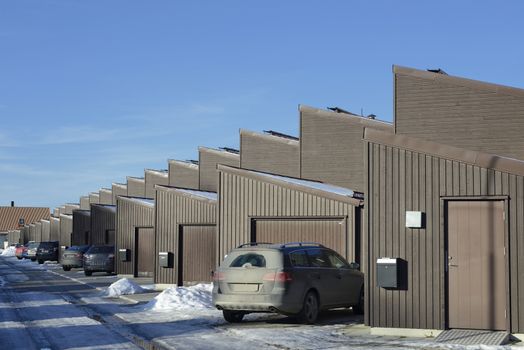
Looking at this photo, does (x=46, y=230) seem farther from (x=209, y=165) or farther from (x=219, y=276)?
(x=219, y=276)

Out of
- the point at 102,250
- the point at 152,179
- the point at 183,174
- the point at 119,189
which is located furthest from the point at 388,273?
the point at 119,189

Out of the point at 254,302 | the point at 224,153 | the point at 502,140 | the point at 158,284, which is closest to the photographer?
the point at 254,302

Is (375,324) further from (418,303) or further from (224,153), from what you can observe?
(224,153)

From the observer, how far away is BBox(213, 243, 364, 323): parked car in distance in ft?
50.1

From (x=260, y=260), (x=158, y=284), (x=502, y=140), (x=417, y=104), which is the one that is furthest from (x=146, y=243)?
(x=260, y=260)

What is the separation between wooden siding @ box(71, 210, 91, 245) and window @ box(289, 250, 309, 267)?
1513 inches

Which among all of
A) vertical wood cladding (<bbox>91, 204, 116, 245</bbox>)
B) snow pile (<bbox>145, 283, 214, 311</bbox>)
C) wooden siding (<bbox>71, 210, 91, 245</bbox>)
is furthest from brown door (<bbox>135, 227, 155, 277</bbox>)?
wooden siding (<bbox>71, 210, 91, 245</bbox>)

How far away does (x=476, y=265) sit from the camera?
1358 centimetres

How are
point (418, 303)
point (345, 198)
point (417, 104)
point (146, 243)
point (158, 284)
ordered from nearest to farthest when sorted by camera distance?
1. point (418, 303)
2. point (345, 198)
3. point (417, 104)
4. point (158, 284)
5. point (146, 243)

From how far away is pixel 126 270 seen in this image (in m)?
37.9

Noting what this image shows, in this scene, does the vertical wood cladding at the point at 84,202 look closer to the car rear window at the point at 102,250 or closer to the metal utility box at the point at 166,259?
the car rear window at the point at 102,250

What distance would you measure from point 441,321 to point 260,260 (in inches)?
149

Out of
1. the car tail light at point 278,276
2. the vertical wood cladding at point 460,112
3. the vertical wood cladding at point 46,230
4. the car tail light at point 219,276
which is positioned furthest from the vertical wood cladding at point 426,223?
the vertical wood cladding at point 46,230

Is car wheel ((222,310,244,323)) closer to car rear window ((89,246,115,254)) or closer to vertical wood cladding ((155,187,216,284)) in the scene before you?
vertical wood cladding ((155,187,216,284))
